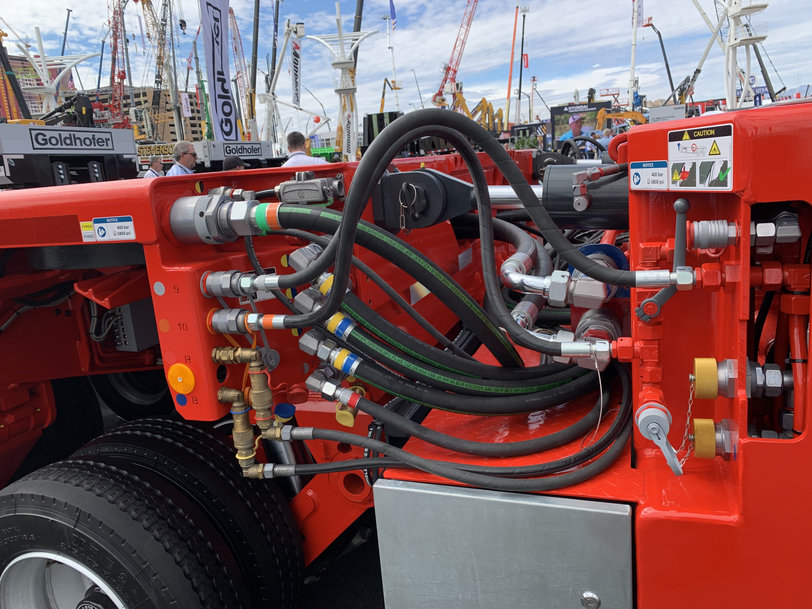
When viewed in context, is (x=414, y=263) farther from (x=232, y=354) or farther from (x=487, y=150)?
(x=232, y=354)

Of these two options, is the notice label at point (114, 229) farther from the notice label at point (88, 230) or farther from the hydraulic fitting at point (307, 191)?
the hydraulic fitting at point (307, 191)

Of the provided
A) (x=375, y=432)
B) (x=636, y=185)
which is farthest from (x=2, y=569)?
(x=636, y=185)

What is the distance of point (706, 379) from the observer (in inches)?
45.9

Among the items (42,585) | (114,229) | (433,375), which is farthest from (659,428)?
(42,585)

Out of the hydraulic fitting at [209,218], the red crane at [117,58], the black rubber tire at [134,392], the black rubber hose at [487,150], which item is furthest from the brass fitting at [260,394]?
the red crane at [117,58]

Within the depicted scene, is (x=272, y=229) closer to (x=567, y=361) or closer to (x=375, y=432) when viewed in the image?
(x=375, y=432)

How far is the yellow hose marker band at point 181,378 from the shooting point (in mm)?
1555

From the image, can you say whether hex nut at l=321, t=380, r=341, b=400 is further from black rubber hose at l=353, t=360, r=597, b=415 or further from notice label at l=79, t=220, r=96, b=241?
notice label at l=79, t=220, r=96, b=241

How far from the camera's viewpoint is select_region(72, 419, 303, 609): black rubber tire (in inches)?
71.2

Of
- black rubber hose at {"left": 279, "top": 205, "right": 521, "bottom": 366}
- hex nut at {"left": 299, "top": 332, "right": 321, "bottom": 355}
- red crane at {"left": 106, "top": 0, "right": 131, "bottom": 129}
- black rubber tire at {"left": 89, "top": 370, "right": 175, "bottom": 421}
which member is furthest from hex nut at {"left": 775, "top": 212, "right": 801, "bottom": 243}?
red crane at {"left": 106, "top": 0, "right": 131, "bottom": 129}

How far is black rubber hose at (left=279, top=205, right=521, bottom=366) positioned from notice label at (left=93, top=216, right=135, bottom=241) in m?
0.37

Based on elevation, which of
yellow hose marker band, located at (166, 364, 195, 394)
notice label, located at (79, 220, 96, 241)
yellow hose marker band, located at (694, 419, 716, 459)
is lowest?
yellow hose marker band, located at (694, 419, 716, 459)

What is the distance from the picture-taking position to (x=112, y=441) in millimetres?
1929

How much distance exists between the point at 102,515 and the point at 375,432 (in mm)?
734
